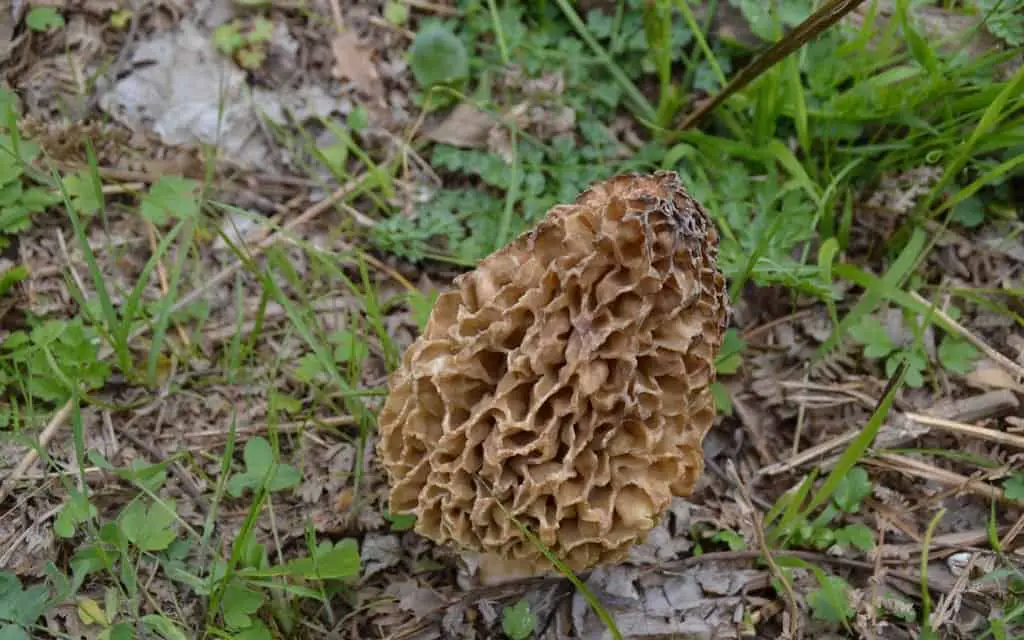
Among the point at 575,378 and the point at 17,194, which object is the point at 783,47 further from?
the point at 17,194

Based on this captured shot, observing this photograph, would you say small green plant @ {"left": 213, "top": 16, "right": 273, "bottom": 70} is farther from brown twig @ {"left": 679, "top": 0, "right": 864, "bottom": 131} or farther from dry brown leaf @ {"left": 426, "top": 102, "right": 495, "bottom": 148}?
brown twig @ {"left": 679, "top": 0, "right": 864, "bottom": 131}

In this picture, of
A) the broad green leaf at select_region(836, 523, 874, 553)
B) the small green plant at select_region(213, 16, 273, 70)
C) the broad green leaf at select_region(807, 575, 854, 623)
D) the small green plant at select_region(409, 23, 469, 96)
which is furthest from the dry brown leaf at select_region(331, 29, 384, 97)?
the broad green leaf at select_region(807, 575, 854, 623)

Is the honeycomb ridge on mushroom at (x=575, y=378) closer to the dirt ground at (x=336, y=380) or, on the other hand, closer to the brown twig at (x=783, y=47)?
the dirt ground at (x=336, y=380)

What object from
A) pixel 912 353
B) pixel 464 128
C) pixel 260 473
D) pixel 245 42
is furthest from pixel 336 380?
pixel 912 353

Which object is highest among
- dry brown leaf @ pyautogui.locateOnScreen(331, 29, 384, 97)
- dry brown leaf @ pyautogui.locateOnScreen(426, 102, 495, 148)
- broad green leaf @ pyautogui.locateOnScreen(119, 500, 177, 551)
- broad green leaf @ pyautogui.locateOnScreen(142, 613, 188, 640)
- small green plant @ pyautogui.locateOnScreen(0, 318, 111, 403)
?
dry brown leaf @ pyautogui.locateOnScreen(331, 29, 384, 97)

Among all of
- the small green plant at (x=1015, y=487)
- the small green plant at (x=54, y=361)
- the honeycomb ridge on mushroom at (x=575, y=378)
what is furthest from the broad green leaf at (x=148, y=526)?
the small green plant at (x=1015, y=487)

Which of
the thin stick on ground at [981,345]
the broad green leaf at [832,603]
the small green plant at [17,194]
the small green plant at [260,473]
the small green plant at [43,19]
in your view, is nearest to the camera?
the broad green leaf at [832,603]

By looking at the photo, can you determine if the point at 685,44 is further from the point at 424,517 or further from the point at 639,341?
the point at 424,517
